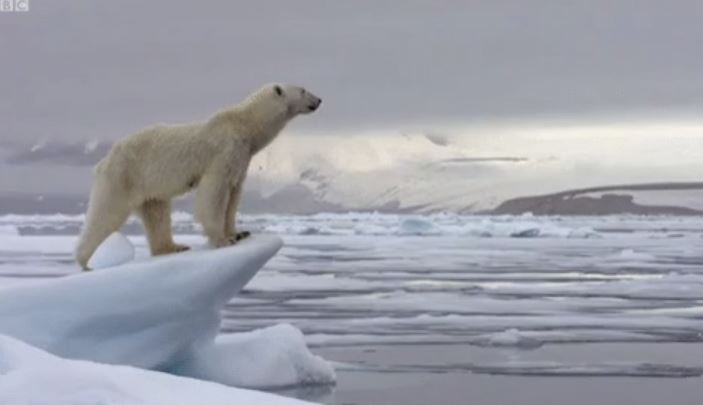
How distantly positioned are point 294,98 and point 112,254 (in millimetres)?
1129

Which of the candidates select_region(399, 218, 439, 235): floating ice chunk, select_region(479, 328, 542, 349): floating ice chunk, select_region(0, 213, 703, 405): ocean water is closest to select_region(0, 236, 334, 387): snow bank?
select_region(0, 213, 703, 405): ocean water

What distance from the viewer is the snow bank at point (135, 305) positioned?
540 cm

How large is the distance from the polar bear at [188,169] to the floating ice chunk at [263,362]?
0.74 meters

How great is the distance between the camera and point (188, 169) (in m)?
5.75

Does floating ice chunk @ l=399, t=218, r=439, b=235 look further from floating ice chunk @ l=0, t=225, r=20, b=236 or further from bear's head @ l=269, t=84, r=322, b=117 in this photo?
bear's head @ l=269, t=84, r=322, b=117

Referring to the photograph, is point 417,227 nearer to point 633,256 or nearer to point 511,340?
point 633,256

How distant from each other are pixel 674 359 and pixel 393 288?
479 cm

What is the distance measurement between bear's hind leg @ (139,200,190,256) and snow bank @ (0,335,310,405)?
2054mm

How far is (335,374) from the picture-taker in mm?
6605

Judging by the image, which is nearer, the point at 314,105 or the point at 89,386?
A: the point at 89,386

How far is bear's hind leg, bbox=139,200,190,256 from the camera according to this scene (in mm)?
5922

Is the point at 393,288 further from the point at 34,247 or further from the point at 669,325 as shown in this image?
the point at 34,247

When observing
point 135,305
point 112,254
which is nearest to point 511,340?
point 112,254

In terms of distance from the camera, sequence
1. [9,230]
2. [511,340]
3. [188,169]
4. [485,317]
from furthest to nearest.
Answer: [9,230]
[485,317]
[511,340]
[188,169]
